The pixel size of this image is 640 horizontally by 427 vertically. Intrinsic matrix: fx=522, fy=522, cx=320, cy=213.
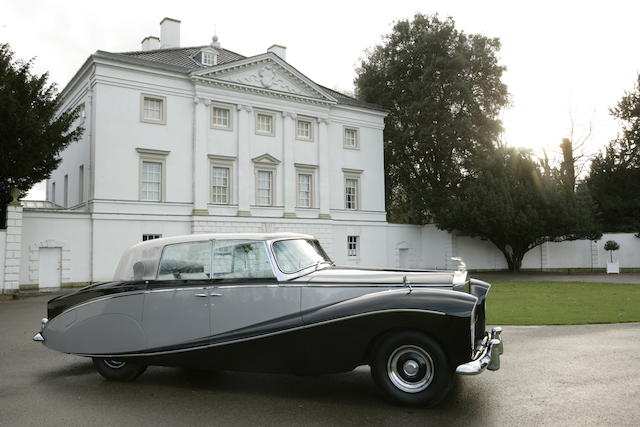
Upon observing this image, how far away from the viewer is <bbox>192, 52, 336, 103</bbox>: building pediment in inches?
1150

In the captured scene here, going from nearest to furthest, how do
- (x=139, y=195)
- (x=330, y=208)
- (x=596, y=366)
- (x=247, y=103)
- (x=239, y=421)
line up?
(x=239, y=421) < (x=596, y=366) < (x=139, y=195) < (x=247, y=103) < (x=330, y=208)

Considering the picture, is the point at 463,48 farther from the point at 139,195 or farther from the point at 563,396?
the point at 563,396

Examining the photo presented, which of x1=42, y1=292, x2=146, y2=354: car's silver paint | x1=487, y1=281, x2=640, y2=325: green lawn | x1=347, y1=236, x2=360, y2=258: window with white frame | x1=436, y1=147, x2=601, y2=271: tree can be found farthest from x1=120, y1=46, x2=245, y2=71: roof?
x1=42, y1=292, x2=146, y2=354: car's silver paint

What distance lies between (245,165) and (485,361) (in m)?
26.1

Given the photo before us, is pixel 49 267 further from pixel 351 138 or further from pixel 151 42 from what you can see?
pixel 351 138

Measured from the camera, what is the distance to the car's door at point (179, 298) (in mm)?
5957

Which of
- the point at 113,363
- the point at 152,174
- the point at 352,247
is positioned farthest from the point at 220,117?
the point at 113,363

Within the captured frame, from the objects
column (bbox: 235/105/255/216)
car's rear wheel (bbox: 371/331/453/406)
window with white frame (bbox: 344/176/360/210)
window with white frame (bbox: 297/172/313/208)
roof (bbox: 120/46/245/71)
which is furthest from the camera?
window with white frame (bbox: 344/176/360/210)

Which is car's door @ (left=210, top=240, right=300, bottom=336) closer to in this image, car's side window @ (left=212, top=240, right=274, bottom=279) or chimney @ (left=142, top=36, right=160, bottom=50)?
car's side window @ (left=212, top=240, right=274, bottom=279)

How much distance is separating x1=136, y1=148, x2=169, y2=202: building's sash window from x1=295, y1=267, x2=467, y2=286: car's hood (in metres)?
22.8

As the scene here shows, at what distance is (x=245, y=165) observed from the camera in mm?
30156

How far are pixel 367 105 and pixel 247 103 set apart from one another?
9.20 metres

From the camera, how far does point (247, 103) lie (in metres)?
30.4

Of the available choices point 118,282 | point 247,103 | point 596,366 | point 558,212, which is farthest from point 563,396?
point 558,212
